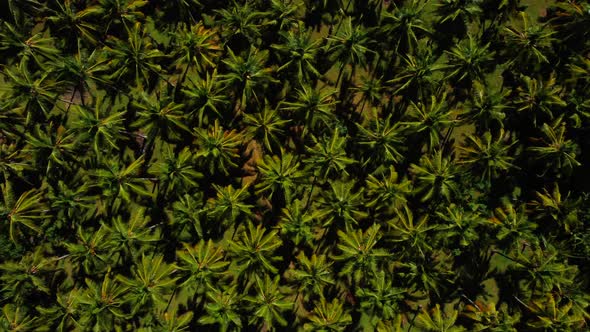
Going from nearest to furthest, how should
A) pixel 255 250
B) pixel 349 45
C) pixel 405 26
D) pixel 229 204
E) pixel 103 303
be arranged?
pixel 103 303
pixel 255 250
pixel 229 204
pixel 349 45
pixel 405 26

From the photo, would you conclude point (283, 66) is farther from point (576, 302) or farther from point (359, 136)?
point (576, 302)

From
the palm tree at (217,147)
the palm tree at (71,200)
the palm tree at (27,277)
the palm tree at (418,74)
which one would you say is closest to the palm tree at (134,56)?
the palm tree at (217,147)

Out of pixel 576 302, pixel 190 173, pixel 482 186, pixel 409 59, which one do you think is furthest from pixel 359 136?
pixel 576 302

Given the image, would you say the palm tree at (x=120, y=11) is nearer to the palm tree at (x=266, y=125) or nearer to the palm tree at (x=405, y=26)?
the palm tree at (x=266, y=125)

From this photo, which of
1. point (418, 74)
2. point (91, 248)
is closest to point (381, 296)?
point (418, 74)

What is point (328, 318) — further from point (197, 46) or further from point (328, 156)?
point (197, 46)
